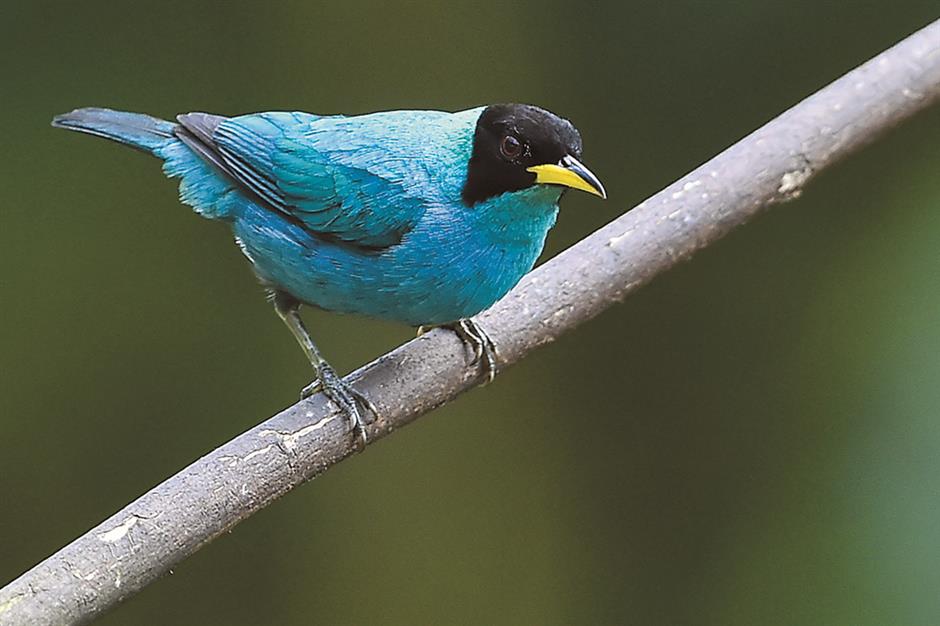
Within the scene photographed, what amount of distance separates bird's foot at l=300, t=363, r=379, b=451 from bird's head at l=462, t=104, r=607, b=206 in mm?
523

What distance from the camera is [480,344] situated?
9.53ft

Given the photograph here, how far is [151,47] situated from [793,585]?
3009 mm

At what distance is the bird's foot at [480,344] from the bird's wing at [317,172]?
0.29 m

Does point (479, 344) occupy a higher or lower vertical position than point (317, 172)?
lower

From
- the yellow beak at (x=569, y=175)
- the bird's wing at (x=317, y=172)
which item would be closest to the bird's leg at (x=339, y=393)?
the bird's wing at (x=317, y=172)

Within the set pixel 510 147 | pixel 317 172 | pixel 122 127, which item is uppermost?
pixel 122 127

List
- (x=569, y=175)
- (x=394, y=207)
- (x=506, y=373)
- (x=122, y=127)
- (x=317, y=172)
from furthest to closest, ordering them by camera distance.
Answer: (x=506, y=373) → (x=122, y=127) → (x=317, y=172) → (x=394, y=207) → (x=569, y=175)

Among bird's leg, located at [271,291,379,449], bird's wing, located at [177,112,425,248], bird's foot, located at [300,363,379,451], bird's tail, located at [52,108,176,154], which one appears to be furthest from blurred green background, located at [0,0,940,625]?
bird's foot, located at [300,363,379,451]

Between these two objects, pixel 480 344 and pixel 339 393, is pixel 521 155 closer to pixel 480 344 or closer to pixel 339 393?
pixel 480 344

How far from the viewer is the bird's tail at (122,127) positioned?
3.25 meters

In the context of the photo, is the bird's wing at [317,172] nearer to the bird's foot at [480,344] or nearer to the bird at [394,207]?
the bird at [394,207]

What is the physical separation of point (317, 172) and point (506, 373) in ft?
4.91

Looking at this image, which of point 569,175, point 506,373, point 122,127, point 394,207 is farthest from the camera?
point 506,373

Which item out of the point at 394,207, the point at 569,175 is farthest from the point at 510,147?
the point at 394,207
